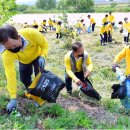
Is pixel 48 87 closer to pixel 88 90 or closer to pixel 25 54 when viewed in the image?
pixel 25 54

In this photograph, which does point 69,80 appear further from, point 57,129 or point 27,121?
point 57,129

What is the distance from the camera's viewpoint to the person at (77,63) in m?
6.33

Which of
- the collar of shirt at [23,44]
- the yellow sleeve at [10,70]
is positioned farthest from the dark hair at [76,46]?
the yellow sleeve at [10,70]

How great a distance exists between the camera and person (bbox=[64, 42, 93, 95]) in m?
6.33

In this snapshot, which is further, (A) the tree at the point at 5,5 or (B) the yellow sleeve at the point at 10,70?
(A) the tree at the point at 5,5

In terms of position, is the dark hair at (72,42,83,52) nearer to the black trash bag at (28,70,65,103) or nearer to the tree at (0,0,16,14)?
the black trash bag at (28,70,65,103)

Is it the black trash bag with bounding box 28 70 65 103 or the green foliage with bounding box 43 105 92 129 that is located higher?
the black trash bag with bounding box 28 70 65 103

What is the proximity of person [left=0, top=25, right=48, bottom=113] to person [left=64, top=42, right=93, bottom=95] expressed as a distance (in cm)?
93

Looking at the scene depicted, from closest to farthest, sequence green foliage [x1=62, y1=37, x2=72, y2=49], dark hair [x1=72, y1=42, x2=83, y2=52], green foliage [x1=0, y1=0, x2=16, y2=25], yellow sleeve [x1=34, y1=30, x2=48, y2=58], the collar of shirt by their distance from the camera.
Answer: the collar of shirt → yellow sleeve [x1=34, y1=30, x2=48, y2=58] → dark hair [x1=72, y1=42, x2=83, y2=52] → green foliage [x1=0, y1=0, x2=16, y2=25] → green foliage [x1=62, y1=37, x2=72, y2=49]

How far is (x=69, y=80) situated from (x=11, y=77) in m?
2.65

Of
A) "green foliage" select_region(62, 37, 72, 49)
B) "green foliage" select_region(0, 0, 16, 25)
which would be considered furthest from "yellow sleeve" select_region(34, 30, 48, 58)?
"green foliage" select_region(62, 37, 72, 49)

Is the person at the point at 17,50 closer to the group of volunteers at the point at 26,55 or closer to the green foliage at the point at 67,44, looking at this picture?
the group of volunteers at the point at 26,55

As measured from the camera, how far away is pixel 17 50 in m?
4.84

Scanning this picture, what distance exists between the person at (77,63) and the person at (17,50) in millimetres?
926
